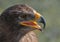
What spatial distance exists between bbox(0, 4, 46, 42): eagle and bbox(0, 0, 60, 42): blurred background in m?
3.41

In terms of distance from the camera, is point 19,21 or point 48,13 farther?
point 48,13

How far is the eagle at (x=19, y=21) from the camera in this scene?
4922mm

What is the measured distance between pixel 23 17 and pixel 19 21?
58 mm

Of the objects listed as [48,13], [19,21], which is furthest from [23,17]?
[48,13]

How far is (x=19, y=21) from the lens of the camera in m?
4.97

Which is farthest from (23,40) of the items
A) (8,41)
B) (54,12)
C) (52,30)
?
(54,12)

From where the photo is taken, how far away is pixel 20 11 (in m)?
4.90

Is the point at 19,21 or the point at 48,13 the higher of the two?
the point at 48,13

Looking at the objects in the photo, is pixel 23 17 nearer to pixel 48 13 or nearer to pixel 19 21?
pixel 19 21

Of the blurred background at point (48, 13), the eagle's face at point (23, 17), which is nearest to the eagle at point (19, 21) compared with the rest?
the eagle's face at point (23, 17)

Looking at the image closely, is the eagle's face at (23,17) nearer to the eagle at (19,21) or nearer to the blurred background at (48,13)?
the eagle at (19,21)

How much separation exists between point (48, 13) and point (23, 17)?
472cm

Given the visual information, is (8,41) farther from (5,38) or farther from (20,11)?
(20,11)

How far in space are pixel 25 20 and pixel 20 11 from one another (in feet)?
0.42
